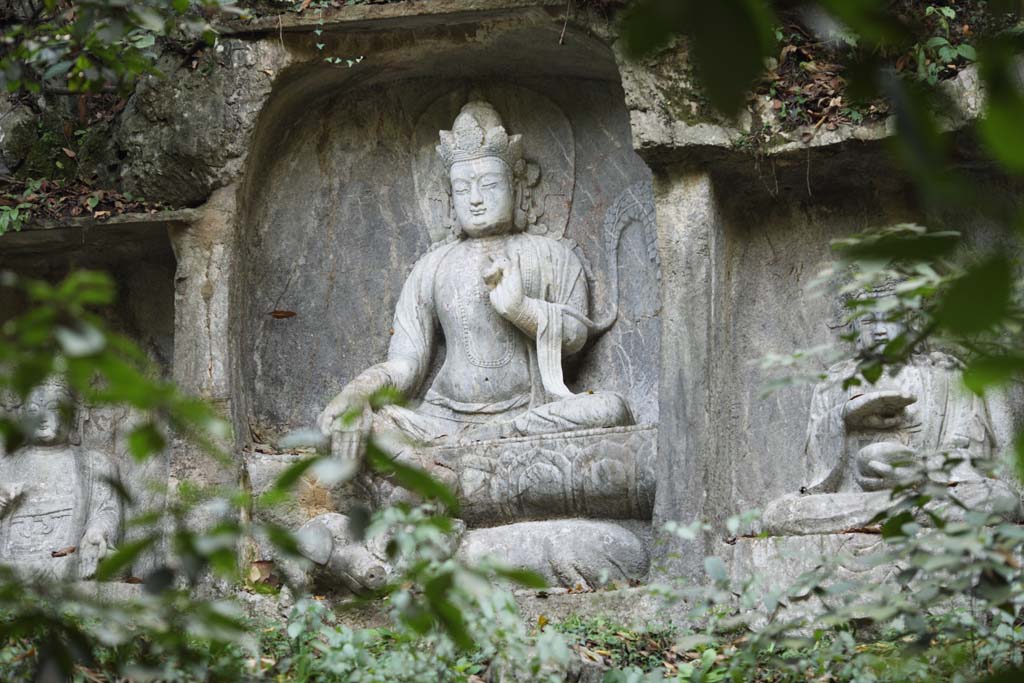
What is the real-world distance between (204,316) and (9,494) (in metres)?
1.45

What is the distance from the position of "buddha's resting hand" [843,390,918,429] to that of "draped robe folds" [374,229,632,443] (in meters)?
1.22

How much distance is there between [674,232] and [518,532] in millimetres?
1704

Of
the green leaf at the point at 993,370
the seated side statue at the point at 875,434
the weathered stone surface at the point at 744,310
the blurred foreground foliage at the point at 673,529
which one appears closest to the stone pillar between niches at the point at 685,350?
the weathered stone surface at the point at 744,310

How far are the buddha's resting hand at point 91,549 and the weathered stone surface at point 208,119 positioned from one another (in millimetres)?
1823

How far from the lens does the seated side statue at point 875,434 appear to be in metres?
7.20

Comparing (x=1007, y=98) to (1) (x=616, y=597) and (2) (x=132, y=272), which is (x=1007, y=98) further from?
(2) (x=132, y=272)

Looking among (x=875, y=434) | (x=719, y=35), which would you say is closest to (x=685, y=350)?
(x=875, y=434)

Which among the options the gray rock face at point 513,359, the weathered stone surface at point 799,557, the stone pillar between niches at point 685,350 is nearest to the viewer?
the weathered stone surface at point 799,557

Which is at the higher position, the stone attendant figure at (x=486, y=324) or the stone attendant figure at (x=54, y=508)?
the stone attendant figure at (x=486, y=324)

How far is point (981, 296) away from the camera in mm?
1937

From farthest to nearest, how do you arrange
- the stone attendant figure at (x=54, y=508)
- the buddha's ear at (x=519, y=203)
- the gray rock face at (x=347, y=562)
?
the buddha's ear at (x=519, y=203) < the stone attendant figure at (x=54, y=508) < the gray rock face at (x=347, y=562)

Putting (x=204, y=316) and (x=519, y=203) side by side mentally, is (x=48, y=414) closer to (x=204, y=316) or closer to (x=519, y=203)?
(x=204, y=316)

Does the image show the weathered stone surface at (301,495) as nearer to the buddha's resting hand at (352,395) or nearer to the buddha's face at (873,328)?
Answer: the buddha's resting hand at (352,395)

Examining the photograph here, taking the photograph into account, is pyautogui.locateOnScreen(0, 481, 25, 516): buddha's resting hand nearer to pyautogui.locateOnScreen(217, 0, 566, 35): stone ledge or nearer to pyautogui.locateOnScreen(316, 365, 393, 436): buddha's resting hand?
pyautogui.locateOnScreen(316, 365, 393, 436): buddha's resting hand
